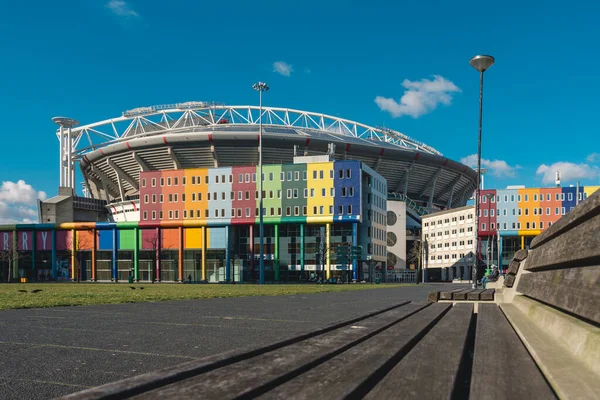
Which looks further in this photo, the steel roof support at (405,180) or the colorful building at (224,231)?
the steel roof support at (405,180)

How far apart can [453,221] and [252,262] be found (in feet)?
156

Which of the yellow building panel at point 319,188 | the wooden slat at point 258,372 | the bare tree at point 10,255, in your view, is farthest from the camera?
the bare tree at point 10,255

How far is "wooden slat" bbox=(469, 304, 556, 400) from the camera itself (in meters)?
2.29

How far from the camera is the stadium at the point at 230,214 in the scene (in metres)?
78.6

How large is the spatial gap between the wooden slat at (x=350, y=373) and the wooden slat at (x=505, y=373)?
44 cm

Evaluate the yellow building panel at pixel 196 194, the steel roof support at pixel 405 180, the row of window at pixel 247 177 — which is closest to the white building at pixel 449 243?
the steel roof support at pixel 405 180

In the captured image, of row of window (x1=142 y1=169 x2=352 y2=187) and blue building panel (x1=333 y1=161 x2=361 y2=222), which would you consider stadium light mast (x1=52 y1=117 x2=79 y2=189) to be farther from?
blue building panel (x1=333 y1=161 x2=361 y2=222)

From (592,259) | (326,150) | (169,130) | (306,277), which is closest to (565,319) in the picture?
(592,259)

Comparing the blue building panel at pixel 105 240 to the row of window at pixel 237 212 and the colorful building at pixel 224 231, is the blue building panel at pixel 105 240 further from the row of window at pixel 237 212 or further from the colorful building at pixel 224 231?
the row of window at pixel 237 212

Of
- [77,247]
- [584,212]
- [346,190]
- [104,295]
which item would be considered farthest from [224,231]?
[584,212]

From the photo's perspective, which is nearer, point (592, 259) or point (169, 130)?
point (592, 259)

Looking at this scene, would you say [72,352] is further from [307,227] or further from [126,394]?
[307,227]

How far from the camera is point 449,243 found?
4405 inches

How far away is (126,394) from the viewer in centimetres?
205
